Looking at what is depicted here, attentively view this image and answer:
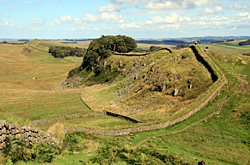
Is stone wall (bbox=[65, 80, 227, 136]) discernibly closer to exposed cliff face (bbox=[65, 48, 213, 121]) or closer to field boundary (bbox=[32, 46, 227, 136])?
field boundary (bbox=[32, 46, 227, 136])

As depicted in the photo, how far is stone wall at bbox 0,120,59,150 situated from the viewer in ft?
46.4

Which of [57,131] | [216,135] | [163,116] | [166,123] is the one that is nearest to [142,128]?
[166,123]

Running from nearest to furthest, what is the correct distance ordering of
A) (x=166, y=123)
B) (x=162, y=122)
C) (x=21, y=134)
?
(x=21, y=134) → (x=162, y=122) → (x=166, y=123)

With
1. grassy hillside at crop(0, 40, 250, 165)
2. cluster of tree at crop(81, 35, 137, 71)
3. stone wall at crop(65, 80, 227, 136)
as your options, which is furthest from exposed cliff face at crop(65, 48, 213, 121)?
cluster of tree at crop(81, 35, 137, 71)

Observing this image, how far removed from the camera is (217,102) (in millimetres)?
37875

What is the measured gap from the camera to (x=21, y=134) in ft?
51.1

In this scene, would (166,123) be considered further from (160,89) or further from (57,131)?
(57,131)

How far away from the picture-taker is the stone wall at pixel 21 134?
1416cm

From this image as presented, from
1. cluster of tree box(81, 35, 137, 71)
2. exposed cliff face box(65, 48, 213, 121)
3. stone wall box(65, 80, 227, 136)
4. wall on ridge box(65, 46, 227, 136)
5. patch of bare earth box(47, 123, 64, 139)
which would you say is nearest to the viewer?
patch of bare earth box(47, 123, 64, 139)

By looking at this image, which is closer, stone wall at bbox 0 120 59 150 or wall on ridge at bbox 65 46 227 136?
stone wall at bbox 0 120 59 150

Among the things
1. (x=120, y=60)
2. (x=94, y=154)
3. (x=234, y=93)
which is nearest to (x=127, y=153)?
(x=94, y=154)

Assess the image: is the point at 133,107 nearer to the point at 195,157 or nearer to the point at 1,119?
the point at 195,157

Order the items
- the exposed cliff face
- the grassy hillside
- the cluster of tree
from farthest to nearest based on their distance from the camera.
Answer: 1. the cluster of tree
2. the exposed cliff face
3. the grassy hillside

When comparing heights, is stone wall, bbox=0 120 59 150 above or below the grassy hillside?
above
